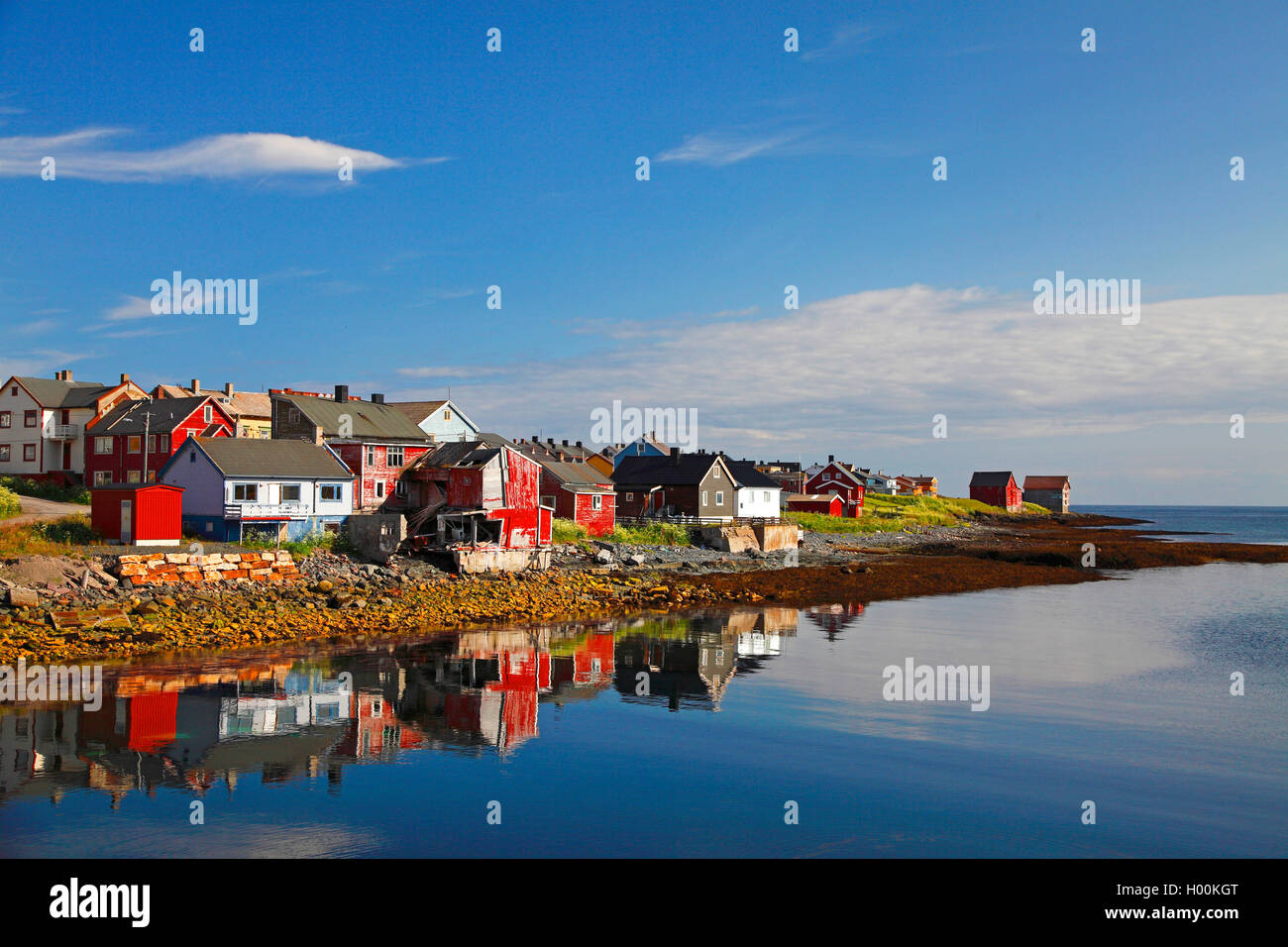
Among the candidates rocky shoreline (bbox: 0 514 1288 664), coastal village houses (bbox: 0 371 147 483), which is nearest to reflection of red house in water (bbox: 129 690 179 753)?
rocky shoreline (bbox: 0 514 1288 664)

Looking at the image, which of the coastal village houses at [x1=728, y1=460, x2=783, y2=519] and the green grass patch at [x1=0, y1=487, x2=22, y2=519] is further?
the coastal village houses at [x1=728, y1=460, x2=783, y2=519]

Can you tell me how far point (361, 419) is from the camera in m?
50.5

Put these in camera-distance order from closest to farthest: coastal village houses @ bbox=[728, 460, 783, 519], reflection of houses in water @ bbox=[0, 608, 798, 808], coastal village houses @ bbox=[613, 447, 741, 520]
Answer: reflection of houses in water @ bbox=[0, 608, 798, 808], coastal village houses @ bbox=[613, 447, 741, 520], coastal village houses @ bbox=[728, 460, 783, 519]

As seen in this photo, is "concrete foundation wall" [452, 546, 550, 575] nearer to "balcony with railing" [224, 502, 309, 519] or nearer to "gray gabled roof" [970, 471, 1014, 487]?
"balcony with railing" [224, 502, 309, 519]

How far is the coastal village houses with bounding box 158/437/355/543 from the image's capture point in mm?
39875

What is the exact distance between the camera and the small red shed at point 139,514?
3597 cm

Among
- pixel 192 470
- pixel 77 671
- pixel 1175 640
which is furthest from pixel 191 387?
pixel 1175 640

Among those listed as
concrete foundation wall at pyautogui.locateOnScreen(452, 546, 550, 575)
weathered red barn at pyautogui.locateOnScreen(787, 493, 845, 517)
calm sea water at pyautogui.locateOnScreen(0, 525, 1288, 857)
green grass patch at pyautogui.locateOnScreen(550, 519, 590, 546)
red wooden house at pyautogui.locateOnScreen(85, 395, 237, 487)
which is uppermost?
red wooden house at pyautogui.locateOnScreen(85, 395, 237, 487)

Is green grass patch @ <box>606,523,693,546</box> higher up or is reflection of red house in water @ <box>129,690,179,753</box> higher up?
green grass patch @ <box>606,523,693,546</box>

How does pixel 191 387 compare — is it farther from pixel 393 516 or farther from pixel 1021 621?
pixel 1021 621

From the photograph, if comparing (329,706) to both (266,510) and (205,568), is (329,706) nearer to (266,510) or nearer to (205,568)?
(205,568)

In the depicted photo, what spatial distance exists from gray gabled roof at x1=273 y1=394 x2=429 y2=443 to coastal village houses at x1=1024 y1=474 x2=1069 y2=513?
143729mm

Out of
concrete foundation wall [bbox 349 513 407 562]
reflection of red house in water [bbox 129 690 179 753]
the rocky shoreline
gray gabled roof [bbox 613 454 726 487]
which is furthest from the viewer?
gray gabled roof [bbox 613 454 726 487]

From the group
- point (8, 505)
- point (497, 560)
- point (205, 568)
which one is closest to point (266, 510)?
point (205, 568)
